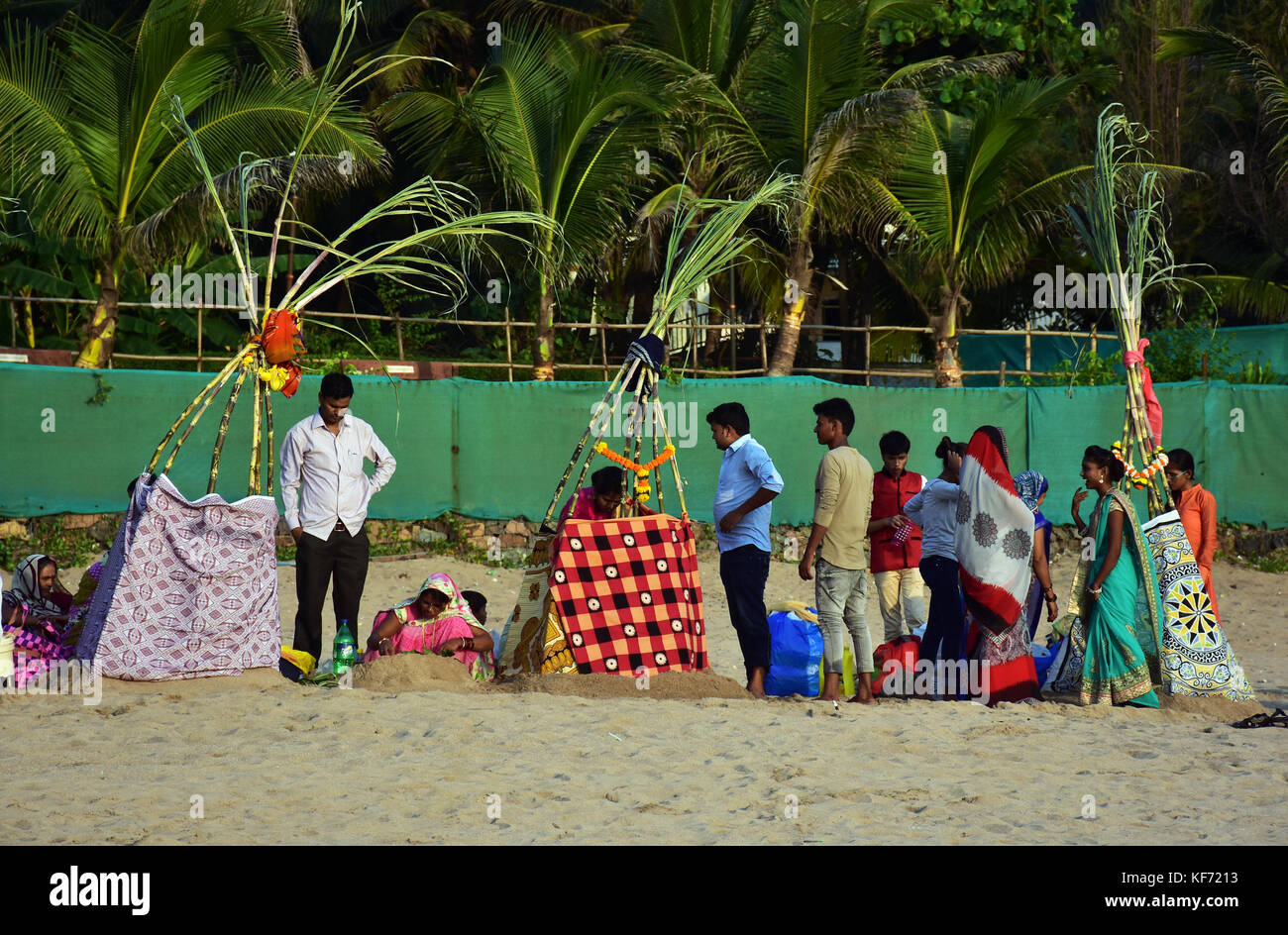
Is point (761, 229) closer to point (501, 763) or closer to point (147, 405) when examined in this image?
point (147, 405)

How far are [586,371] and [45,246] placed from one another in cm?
677

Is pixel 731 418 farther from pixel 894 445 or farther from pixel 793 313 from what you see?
pixel 793 313

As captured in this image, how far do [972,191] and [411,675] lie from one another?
35.1 feet

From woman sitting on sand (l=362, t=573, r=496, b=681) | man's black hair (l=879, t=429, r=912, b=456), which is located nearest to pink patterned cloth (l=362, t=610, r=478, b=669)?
woman sitting on sand (l=362, t=573, r=496, b=681)

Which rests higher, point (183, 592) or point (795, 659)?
point (183, 592)

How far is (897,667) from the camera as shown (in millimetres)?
7387

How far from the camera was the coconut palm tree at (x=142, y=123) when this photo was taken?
12836mm

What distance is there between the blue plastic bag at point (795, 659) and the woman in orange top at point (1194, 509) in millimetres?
2104

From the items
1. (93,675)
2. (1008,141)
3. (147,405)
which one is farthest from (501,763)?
(1008,141)

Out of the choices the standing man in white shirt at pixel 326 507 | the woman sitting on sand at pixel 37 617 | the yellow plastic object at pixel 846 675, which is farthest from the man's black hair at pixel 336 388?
the yellow plastic object at pixel 846 675

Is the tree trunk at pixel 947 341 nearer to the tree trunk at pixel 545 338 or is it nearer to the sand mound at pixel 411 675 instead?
the tree trunk at pixel 545 338

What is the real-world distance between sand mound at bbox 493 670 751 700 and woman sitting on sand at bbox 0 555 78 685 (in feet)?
7.09

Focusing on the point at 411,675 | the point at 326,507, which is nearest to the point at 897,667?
the point at 411,675
